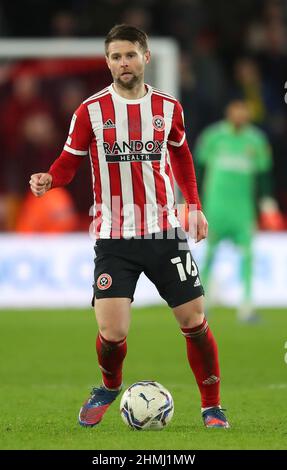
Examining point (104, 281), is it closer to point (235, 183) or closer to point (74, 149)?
point (74, 149)

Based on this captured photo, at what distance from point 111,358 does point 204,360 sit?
0.47m

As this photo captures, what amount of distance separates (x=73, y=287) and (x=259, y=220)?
9.92 ft

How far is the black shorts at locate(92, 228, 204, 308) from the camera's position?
6.15 meters

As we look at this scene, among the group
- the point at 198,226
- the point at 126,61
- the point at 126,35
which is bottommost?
the point at 198,226

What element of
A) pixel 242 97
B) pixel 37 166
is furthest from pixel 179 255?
pixel 242 97

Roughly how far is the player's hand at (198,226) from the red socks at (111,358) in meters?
0.63

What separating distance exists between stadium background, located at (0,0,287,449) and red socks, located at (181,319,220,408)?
3.95ft

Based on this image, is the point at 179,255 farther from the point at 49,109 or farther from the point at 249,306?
the point at 49,109

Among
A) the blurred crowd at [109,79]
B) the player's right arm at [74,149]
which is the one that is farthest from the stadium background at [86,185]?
the player's right arm at [74,149]

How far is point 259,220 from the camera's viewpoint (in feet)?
51.4

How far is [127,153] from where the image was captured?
6.19 metres

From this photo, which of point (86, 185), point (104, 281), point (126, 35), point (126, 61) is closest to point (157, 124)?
point (126, 61)

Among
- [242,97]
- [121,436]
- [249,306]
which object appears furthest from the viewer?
[242,97]
